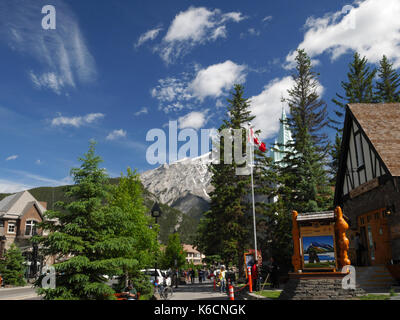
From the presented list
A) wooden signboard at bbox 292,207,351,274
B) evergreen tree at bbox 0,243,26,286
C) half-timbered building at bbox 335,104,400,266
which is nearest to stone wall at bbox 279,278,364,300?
wooden signboard at bbox 292,207,351,274

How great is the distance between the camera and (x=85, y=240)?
13828 mm

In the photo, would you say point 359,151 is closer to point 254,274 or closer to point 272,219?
point 254,274

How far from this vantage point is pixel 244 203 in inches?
1296

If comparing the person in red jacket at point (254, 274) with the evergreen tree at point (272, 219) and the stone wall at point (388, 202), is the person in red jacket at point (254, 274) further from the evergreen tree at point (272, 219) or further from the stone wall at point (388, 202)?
the stone wall at point (388, 202)

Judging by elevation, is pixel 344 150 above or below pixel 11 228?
above

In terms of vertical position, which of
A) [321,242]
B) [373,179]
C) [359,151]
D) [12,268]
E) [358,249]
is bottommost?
[12,268]

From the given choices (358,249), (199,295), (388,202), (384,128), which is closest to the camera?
(388,202)

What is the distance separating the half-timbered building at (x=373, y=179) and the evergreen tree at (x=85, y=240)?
45.1 feet

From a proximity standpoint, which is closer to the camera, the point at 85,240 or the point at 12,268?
the point at 85,240

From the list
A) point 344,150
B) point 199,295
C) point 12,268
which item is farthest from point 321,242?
point 12,268

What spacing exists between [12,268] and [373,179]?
37.1 metres

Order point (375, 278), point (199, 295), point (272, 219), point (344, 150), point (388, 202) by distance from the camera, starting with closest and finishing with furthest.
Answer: point (375, 278) < point (388, 202) < point (199, 295) < point (344, 150) < point (272, 219)

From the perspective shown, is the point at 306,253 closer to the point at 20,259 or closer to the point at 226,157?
the point at 226,157

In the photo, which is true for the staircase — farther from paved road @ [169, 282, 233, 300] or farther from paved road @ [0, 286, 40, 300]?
paved road @ [0, 286, 40, 300]
